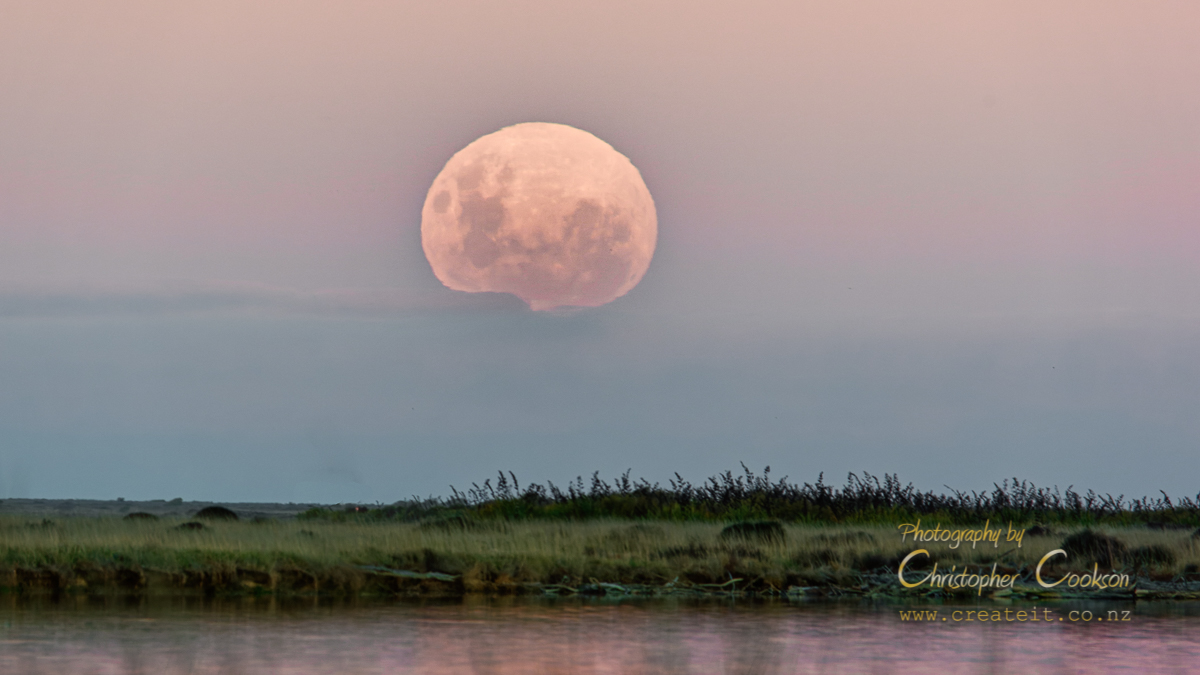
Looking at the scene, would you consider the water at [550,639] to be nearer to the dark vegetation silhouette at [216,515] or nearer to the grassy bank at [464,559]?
the grassy bank at [464,559]

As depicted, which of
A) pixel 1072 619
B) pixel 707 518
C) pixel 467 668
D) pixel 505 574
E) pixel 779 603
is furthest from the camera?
pixel 707 518

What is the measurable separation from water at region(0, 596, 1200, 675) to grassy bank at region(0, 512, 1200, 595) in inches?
76.2

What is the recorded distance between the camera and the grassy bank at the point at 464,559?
23.0m

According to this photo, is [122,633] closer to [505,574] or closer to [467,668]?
[467,668]

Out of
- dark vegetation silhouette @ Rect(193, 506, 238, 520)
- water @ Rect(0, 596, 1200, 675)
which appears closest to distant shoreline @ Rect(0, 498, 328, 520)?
dark vegetation silhouette @ Rect(193, 506, 238, 520)

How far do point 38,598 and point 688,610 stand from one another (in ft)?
33.8

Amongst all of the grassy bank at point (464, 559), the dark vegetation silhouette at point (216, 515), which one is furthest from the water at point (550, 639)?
the dark vegetation silhouette at point (216, 515)

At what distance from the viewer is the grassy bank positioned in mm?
22953

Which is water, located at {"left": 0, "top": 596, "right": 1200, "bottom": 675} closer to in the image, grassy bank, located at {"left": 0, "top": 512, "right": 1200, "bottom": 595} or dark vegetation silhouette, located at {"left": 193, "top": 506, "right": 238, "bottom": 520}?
grassy bank, located at {"left": 0, "top": 512, "right": 1200, "bottom": 595}

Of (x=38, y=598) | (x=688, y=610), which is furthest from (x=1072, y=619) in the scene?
(x=38, y=598)

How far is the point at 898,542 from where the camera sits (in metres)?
28.7

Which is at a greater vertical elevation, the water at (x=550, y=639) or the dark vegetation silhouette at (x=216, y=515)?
the dark vegetation silhouette at (x=216, y=515)

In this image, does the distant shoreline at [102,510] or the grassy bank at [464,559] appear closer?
the grassy bank at [464,559]

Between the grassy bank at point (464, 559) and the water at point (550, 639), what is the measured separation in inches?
76.2
